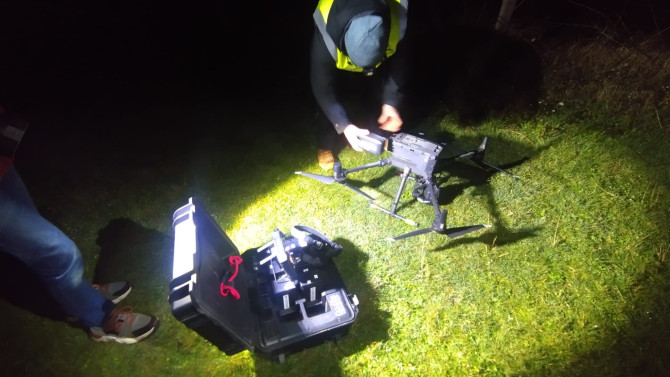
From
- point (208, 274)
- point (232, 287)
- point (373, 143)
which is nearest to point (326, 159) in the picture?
point (373, 143)

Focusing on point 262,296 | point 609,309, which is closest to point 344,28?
point 262,296

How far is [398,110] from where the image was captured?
12.1 ft

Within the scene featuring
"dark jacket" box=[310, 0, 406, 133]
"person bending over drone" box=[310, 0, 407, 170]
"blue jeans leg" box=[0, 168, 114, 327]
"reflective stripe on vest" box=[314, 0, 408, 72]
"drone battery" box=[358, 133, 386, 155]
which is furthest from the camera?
"dark jacket" box=[310, 0, 406, 133]

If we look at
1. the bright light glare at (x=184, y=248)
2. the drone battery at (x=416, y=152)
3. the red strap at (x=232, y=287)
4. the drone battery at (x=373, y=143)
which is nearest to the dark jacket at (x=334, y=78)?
the drone battery at (x=373, y=143)

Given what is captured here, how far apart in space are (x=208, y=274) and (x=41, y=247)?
1.14 m

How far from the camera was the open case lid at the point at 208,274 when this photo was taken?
2092 mm

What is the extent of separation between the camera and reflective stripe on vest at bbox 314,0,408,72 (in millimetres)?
2756

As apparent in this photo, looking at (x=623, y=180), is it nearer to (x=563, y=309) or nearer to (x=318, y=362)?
(x=563, y=309)

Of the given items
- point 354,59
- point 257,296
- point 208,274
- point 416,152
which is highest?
point 354,59

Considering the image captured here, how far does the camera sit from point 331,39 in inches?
113

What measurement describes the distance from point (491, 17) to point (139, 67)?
615 centimetres

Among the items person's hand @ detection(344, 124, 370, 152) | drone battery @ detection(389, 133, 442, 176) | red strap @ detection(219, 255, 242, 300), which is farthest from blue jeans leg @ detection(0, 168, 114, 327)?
drone battery @ detection(389, 133, 442, 176)

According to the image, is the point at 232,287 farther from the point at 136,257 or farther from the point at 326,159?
the point at 326,159

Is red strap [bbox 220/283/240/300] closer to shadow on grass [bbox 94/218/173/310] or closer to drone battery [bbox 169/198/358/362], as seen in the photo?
drone battery [bbox 169/198/358/362]
